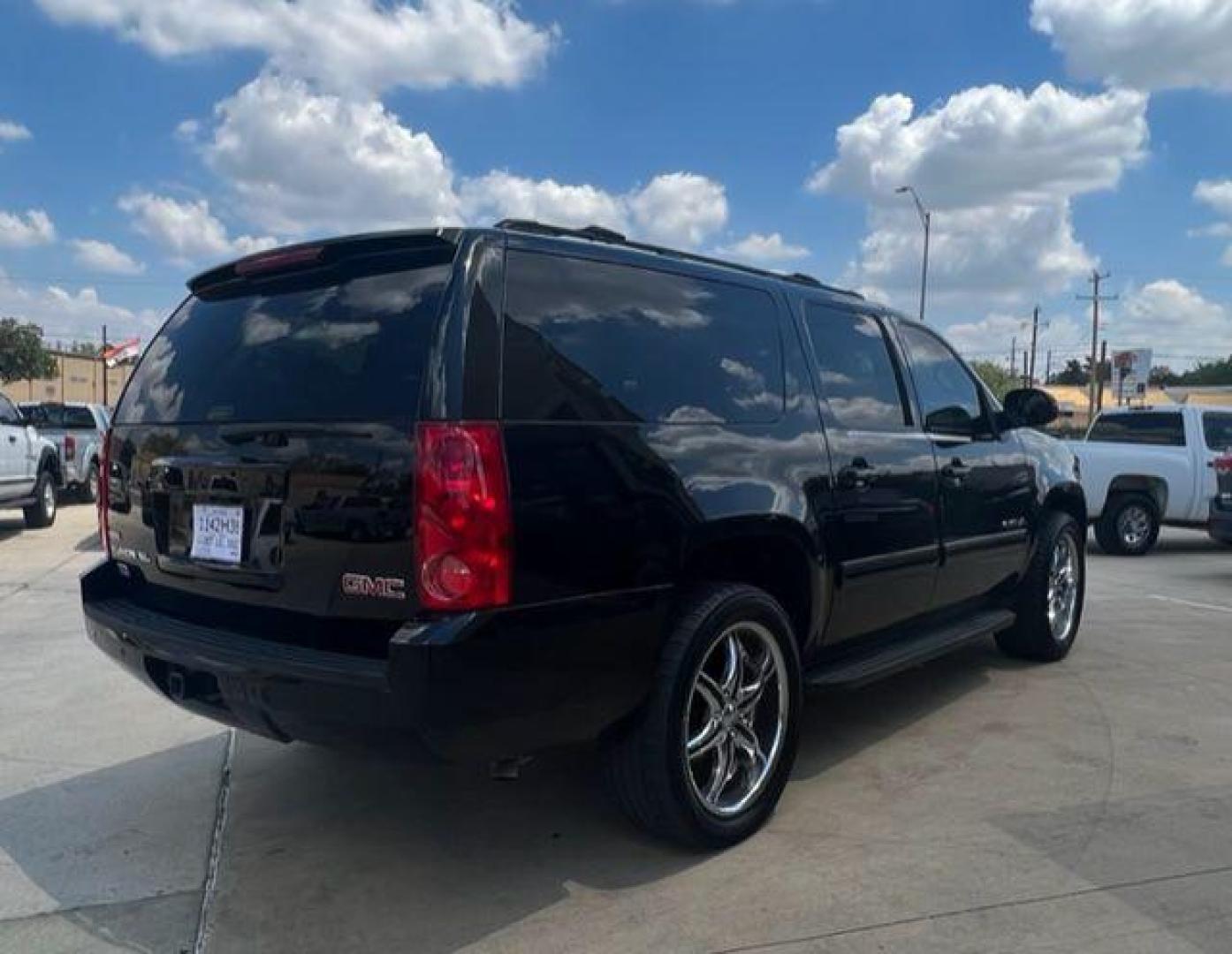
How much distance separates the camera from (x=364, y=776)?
4273 mm

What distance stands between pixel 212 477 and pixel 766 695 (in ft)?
6.78

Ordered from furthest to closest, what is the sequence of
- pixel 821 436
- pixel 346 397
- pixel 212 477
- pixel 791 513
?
pixel 821 436
pixel 791 513
pixel 212 477
pixel 346 397

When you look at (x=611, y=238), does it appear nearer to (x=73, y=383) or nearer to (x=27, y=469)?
(x=27, y=469)

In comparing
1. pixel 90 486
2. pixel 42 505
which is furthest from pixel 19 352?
pixel 42 505

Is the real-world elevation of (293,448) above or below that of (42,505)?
above

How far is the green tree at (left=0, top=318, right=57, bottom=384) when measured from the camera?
52.3 m

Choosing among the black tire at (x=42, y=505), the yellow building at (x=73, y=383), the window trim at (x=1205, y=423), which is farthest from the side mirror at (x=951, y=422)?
the yellow building at (x=73, y=383)

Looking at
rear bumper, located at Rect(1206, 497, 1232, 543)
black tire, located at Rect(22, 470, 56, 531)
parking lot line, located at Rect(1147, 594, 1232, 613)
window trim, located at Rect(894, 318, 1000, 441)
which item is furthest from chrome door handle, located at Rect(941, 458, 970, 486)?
black tire, located at Rect(22, 470, 56, 531)

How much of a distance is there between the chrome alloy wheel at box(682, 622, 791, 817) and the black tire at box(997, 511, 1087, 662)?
276cm

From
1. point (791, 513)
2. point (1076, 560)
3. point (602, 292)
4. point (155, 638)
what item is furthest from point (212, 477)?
point (1076, 560)

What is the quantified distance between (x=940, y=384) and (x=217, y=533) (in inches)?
140

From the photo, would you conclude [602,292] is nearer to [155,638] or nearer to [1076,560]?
[155,638]

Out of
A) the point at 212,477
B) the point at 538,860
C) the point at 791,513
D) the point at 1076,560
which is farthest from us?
the point at 1076,560

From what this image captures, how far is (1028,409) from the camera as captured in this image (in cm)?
571
